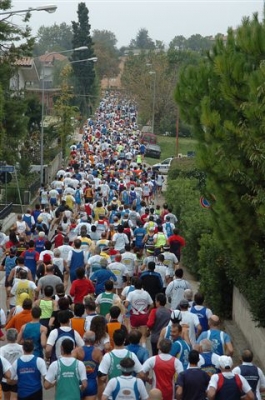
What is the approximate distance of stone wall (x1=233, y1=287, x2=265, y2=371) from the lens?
16.0 m

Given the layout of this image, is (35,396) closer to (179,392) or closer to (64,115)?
(179,392)

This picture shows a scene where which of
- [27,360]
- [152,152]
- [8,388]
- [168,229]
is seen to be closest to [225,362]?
[27,360]

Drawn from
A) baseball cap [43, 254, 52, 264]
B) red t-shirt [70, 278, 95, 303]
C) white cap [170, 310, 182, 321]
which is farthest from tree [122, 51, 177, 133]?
white cap [170, 310, 182, 321]

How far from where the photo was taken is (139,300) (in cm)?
1476

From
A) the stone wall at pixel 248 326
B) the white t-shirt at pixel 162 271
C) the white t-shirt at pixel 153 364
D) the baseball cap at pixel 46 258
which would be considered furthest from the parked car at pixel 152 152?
the white t-shirt at pixel 153 364

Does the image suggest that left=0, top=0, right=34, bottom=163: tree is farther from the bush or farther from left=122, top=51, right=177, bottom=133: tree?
left=122, top=51, right=177, bottom=133: tree

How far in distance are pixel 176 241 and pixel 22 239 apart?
11.1ft

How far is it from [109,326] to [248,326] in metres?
5.27

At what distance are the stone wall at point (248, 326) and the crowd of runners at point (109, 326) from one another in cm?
115

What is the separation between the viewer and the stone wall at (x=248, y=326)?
15961mm

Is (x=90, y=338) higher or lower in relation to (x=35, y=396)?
higher

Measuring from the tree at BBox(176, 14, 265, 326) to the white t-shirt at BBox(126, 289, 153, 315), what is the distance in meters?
2.12

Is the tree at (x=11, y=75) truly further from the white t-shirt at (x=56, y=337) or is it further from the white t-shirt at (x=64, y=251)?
the white t-shirt at (x=56, y=337)

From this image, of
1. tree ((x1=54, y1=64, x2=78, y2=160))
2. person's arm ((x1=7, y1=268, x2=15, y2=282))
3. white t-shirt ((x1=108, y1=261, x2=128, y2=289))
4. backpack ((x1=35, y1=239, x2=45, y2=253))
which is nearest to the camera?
person's arm ((x1=7, y1=268, x2=15, y2=282))
